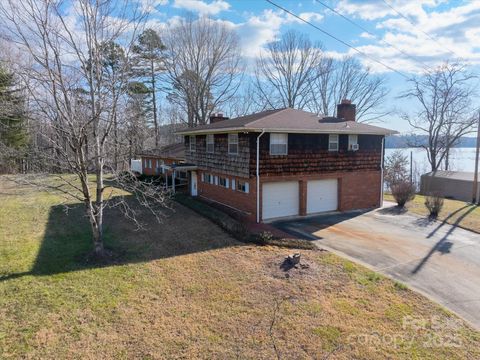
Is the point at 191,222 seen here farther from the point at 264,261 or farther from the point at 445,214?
the point at 445,214

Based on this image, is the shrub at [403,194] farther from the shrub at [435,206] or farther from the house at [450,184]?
the house at [450,184]

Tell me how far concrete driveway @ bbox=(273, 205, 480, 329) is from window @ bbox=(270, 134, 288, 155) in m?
3.31

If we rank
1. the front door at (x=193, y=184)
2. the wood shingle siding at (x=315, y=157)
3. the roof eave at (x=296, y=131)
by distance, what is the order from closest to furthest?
the roof eave at (x=296, y=131)
the wood shingle siding at (x=315, y=157)
the front door at (x=193, y=184)

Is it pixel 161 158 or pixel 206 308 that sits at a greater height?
pixel 161 158

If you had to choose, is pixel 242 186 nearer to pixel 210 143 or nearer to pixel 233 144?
pixel 233 144

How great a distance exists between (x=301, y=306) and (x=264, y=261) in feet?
8.94

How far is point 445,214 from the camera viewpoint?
1700 cm

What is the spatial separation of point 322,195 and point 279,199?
108 inches

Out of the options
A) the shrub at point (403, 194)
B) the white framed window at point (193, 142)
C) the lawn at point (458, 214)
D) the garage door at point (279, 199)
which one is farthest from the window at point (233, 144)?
the lawn at point (458, 214)

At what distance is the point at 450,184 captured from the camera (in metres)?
28.1

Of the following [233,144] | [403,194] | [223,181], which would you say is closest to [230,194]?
[223,181]

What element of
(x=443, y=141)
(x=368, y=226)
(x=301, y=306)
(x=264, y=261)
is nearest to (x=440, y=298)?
(x=301, y=306)

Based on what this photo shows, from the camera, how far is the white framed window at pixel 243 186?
590 inches

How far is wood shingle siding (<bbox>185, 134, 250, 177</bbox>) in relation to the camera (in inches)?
576
